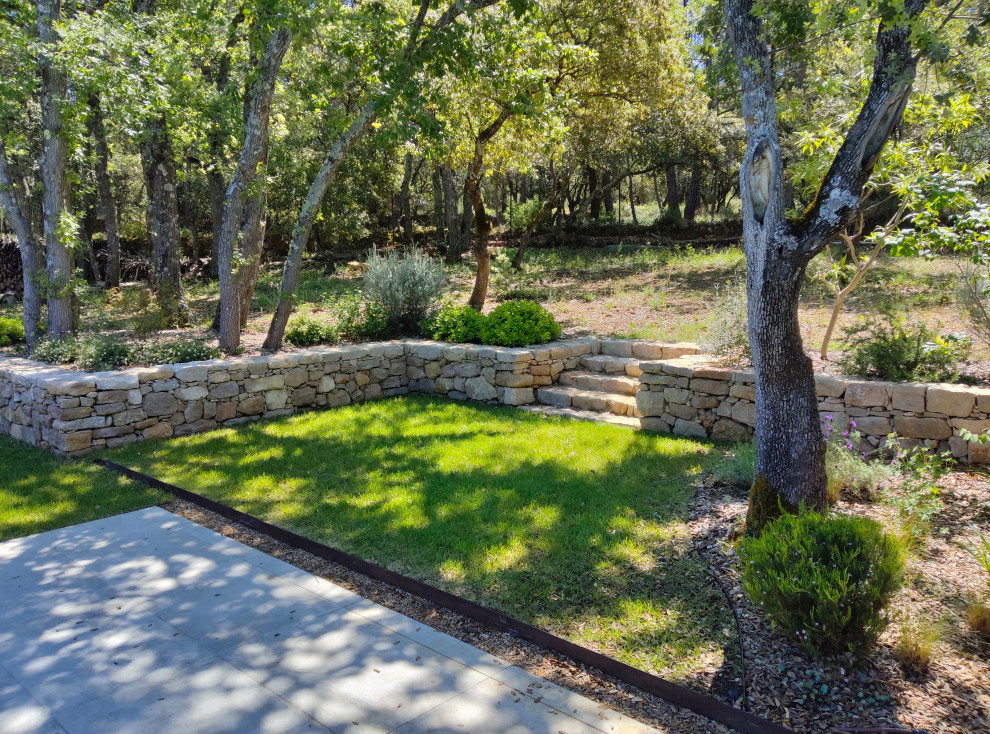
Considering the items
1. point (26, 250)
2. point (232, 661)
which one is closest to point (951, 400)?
point (232, 661)

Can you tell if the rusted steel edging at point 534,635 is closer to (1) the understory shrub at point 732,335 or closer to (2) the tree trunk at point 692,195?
(1) the understory shrub at point 732,335

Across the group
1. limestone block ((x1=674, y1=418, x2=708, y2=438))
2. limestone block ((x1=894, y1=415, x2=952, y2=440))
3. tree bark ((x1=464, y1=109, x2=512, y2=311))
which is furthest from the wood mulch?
tree bark ((x1=464, y1=109, x2=512, y2=311))

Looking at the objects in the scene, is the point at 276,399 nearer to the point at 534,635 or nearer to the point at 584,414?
the point at 584,414

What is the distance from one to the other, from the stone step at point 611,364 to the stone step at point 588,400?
0.40 meters

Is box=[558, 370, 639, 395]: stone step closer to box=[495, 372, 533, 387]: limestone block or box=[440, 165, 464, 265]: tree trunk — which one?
box=[495, 372, 533, 387]: limestone block

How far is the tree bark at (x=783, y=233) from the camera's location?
329 centimetres

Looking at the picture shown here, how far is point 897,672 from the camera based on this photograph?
2762 mm

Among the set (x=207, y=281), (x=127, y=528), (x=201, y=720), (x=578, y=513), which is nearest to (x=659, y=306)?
(x=578, y=513)

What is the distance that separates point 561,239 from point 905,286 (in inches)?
414

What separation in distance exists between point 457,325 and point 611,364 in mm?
2189

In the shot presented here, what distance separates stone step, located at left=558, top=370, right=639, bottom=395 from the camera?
7.45m

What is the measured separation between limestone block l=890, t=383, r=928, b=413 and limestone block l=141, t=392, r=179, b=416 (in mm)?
6871

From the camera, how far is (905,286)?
987 centimetres

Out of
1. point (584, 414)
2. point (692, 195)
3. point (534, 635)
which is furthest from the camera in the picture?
point (692, 195)
